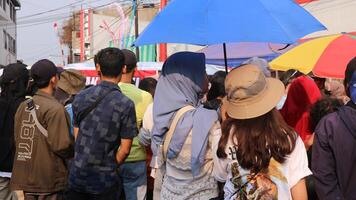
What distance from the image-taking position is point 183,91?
2990 mm

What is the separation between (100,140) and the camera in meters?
3.21

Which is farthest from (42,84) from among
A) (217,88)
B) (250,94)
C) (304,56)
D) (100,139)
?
(304,56)

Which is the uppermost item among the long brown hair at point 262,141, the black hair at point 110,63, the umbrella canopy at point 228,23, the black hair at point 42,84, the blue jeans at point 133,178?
the umbrella canopy at point 228,23

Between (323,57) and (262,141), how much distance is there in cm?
215

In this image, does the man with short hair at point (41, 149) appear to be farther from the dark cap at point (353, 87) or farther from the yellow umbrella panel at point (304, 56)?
the yellow umbrella panel at point (304, 56)

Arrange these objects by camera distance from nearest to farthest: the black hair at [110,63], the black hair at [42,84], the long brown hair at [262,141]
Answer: the long brown hair at [262,141], the black hair at [110,63], the black hair at [42,84]

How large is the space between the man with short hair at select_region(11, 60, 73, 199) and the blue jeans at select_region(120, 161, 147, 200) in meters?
0.63

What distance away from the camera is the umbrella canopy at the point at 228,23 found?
2811 millimetres

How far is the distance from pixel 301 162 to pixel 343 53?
207 centimetres

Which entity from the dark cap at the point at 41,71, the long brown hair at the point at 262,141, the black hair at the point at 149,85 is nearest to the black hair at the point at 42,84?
the dark cap at the point at 41,71

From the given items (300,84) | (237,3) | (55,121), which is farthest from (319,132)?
(55,121)

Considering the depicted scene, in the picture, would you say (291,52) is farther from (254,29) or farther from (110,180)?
(110,180)

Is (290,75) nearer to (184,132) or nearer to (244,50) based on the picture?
(244,50)

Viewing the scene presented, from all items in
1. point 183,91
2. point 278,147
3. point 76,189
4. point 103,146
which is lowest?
point 76,189
